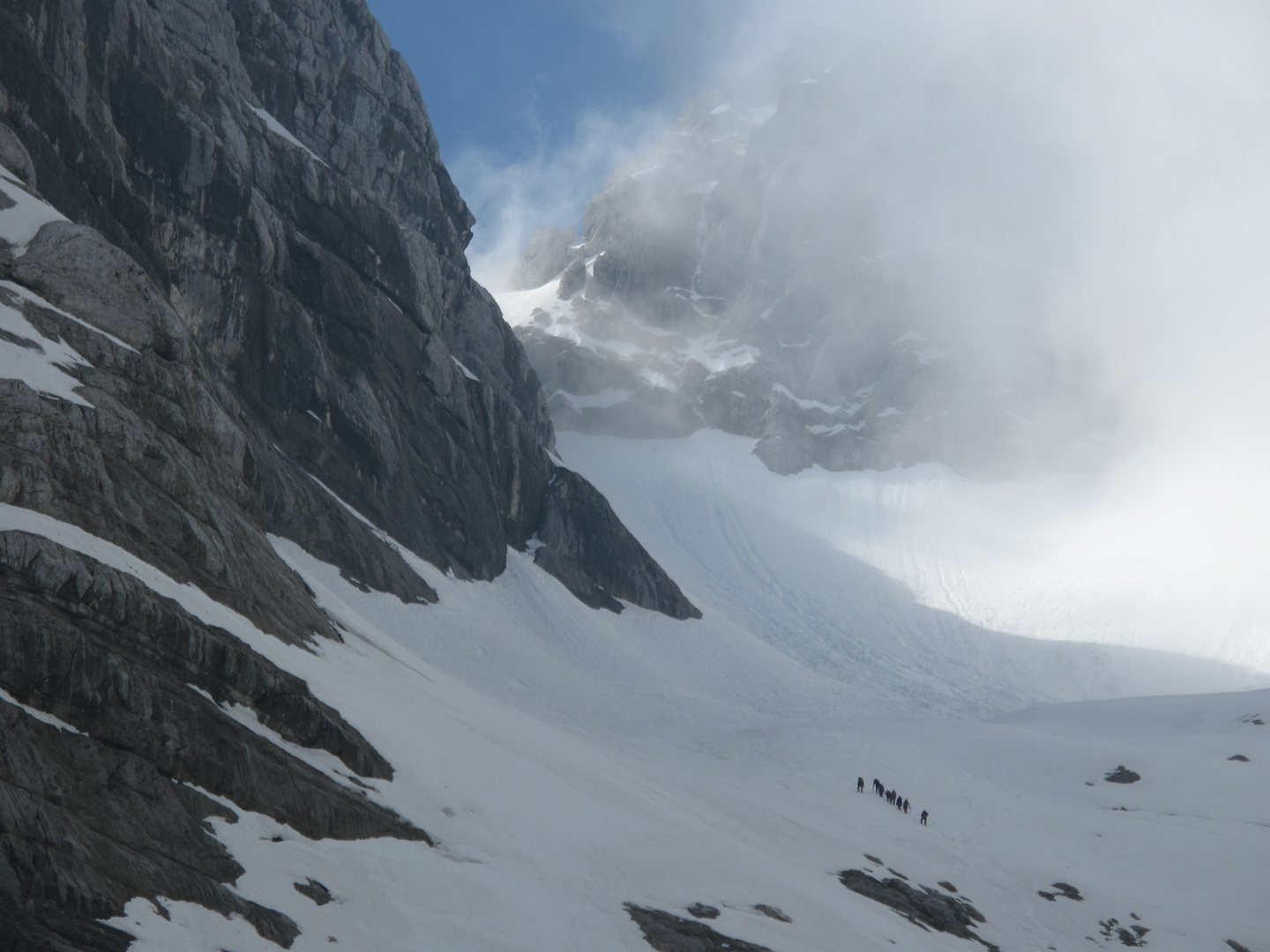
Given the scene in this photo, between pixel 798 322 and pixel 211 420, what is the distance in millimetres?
150860

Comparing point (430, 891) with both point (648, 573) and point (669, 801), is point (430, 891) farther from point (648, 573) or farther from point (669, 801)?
point (648, 573)

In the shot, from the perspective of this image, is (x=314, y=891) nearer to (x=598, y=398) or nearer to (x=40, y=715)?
(x=40, y=715)

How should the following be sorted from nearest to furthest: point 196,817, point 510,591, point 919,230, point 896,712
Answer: point 196,817 < point 510,591 < point 896,712 < point 919,230

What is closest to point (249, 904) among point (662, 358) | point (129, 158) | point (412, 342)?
point (129, 158)

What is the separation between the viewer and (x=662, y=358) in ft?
510

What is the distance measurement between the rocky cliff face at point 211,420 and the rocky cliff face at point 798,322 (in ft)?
183

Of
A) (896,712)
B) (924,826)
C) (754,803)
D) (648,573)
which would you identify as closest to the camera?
(754,803)

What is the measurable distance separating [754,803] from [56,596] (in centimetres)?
2584

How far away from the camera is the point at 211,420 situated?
2748 centimetres

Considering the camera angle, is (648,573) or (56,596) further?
(648,573)

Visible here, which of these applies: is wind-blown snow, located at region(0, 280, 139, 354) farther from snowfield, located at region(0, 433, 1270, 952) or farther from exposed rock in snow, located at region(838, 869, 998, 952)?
exposed rock in snow, located at region(838, 869, 998, 952)

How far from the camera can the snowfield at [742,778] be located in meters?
15.5

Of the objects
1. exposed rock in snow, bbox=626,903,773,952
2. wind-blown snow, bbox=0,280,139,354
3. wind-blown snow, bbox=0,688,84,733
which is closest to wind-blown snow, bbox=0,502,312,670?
wind-blown snow, bbox=0,688,84,733

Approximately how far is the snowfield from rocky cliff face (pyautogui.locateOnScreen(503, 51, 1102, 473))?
56966 millimetres
